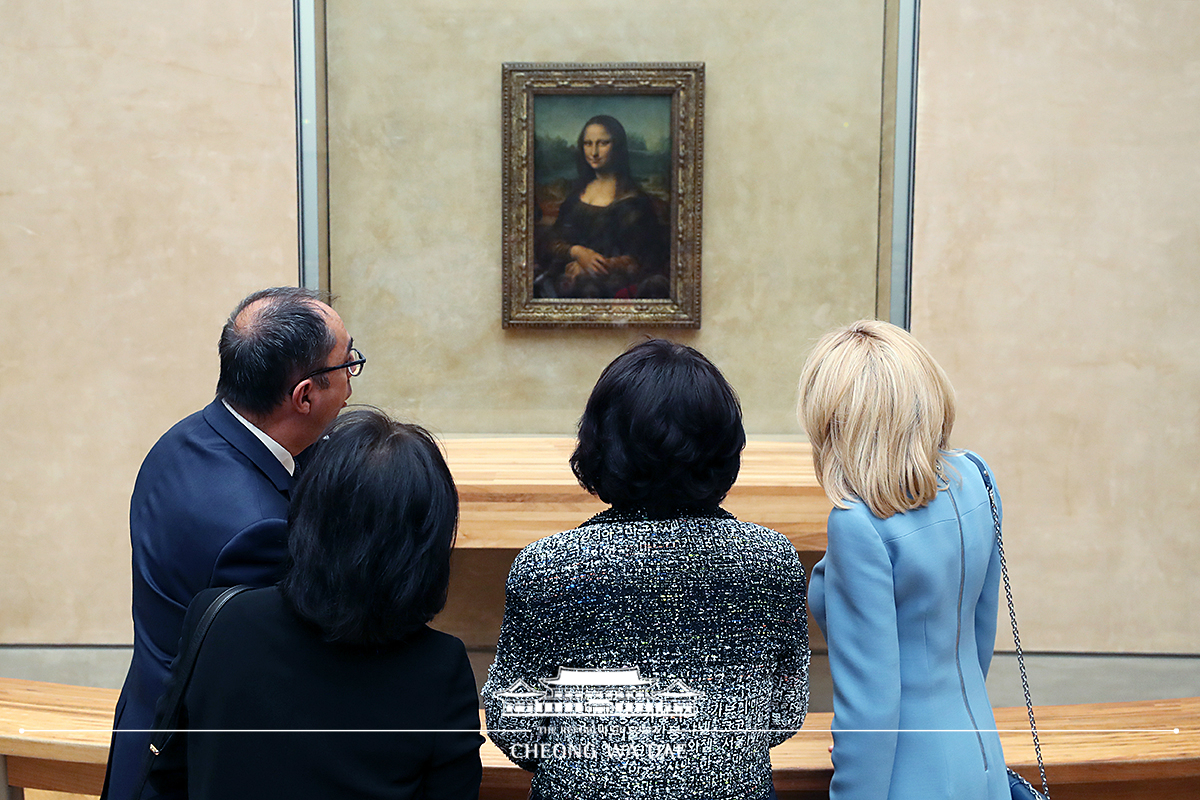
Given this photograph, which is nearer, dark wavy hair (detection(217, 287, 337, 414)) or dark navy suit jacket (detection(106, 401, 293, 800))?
dark navy suit jacket (detection(106, 401, 293, 800))

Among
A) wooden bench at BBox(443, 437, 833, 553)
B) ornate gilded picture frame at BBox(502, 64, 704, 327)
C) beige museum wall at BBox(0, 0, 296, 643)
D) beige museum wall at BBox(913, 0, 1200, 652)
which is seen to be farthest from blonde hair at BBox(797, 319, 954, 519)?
beige museum wall at BBox(0, 0, 296, 643)

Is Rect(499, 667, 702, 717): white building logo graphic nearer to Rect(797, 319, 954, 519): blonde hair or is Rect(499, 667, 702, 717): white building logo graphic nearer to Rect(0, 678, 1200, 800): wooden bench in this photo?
Rect(797, 319, 954, 519): blonde hair

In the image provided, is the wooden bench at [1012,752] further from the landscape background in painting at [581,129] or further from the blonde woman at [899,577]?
the landscape background in painting at [581,129]

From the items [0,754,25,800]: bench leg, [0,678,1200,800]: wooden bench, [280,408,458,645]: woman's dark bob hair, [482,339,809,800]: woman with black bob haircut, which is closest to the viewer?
[280,408,458,645]: woman's dark bob hair

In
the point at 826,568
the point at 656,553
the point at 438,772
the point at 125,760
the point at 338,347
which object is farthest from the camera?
the point at 338,347

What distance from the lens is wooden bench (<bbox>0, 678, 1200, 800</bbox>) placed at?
2.82 meters

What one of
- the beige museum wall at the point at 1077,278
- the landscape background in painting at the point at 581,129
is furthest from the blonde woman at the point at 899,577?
the landscape background in painting at the point at 581,129

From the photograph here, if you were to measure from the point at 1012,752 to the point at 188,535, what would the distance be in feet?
8.75

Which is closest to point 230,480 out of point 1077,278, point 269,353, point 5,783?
point 269,353

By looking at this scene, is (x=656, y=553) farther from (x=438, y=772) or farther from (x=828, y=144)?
(x=828, y=144)

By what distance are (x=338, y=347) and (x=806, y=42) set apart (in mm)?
4646

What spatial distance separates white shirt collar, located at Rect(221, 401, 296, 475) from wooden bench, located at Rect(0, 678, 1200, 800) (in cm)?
108

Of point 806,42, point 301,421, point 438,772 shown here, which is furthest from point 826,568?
point 806,42

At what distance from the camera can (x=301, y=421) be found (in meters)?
2.53
